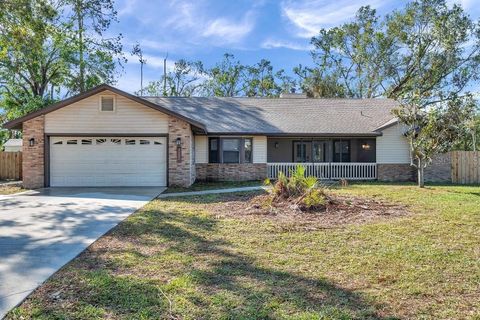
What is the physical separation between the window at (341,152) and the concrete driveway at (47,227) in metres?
11.5

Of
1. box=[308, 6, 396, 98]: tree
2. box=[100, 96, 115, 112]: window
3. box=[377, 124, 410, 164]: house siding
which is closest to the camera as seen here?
box=[100, 96, 115, 112]: window

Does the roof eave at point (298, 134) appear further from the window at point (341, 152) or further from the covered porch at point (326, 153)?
the window at point (341, 152)

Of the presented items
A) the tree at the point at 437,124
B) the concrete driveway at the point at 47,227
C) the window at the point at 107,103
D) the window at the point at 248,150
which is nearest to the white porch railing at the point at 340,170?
the window at the point at 248,150

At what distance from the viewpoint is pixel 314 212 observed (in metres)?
9.70

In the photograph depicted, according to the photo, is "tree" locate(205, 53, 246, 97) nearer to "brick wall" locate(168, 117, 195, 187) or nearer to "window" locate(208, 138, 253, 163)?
"window" locate(208, 138, 253, 163)

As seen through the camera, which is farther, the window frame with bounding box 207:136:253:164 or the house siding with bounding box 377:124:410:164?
the house siding with bounding box 377:124:410:164

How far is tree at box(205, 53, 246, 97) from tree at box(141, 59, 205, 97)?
117 cm

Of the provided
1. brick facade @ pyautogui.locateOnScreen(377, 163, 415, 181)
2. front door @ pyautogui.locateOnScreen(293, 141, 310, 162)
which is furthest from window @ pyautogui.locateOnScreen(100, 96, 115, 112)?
brick facade @ pyautogui.locateOnScreen(377, 163, 415, 181)

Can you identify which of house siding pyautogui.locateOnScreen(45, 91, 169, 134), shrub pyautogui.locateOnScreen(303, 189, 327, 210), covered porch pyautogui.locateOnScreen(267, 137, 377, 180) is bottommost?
shrub pyautogui.locateOnScreen(303, 189, 327, 210)

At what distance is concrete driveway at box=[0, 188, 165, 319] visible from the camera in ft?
16.0

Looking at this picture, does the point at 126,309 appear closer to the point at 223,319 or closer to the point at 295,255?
the point at 223,319

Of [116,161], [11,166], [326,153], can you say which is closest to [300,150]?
[326,153]

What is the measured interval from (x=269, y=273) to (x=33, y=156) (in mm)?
14184

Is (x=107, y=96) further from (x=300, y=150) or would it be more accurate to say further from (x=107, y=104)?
(x=300, y=150)
